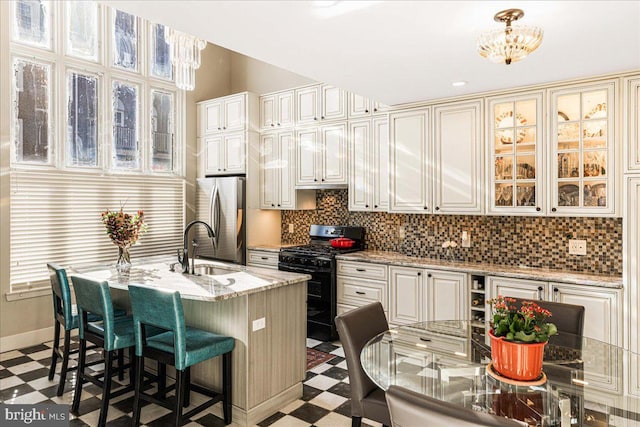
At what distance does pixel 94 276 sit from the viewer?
10.7 ft

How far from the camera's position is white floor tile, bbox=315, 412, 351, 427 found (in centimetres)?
280

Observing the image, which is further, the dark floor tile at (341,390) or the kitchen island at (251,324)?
the dark floor tile at (341,390)

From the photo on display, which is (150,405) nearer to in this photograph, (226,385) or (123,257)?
(226,385)

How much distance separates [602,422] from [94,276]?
3.32 meters

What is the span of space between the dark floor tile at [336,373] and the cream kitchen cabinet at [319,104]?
266 cm

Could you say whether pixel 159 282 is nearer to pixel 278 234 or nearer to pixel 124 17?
pixel 278 234

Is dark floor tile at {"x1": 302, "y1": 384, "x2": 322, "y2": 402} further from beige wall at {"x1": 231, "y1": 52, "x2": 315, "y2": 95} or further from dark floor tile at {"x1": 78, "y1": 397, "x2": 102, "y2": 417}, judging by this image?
beige wall at {"x1": 231, "y1": 52, "x2": 315, "y2": 95}

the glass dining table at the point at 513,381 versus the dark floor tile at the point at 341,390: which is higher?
the glass dining table at the point at 513,381

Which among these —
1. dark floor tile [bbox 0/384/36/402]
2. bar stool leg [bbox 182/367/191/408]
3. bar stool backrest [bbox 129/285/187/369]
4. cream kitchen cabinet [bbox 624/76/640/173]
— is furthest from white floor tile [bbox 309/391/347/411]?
cream kitchen cabinet [bbox 624/76/640/173]

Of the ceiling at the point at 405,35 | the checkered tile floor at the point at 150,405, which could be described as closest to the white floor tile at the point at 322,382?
the checkered tile floor at the point at 150,405

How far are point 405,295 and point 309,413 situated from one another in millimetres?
1584

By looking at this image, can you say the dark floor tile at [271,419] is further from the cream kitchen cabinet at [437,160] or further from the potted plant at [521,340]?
the cream kitchen cabinet at [437,160]

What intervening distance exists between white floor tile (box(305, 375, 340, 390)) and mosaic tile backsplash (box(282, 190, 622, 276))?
1746mm

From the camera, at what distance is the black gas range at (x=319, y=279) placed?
4473mm
